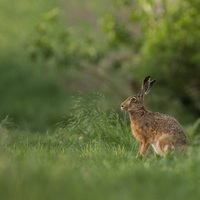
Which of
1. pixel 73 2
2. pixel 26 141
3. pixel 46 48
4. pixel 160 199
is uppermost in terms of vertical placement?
pixel 73 2

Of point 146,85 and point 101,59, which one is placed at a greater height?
point 101,59

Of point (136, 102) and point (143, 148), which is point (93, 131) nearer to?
point (136, 102)

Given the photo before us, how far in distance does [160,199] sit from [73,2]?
71.8ft

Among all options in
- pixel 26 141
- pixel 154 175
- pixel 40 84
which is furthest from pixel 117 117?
pixel 40 84

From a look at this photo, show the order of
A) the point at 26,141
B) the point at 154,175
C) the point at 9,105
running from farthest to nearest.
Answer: the point at 9,105 < the point at 26,141 < the point at 154,175

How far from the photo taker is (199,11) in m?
18.0

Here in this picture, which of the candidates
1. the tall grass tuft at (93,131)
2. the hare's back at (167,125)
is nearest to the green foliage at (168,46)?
the tall grass tuft at (93,131)

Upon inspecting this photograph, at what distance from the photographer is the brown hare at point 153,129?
9523 millimetres

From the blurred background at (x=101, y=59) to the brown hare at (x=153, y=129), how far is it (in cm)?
634

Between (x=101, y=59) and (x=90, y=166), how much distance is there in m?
14.8

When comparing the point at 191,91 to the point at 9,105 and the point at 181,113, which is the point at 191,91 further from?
the point at 9,105

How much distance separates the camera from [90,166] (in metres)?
8.01

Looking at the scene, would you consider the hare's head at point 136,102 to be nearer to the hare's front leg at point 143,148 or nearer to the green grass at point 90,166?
the green grass at point 90,166

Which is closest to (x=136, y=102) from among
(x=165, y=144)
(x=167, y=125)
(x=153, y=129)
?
(x=153, y=129)
